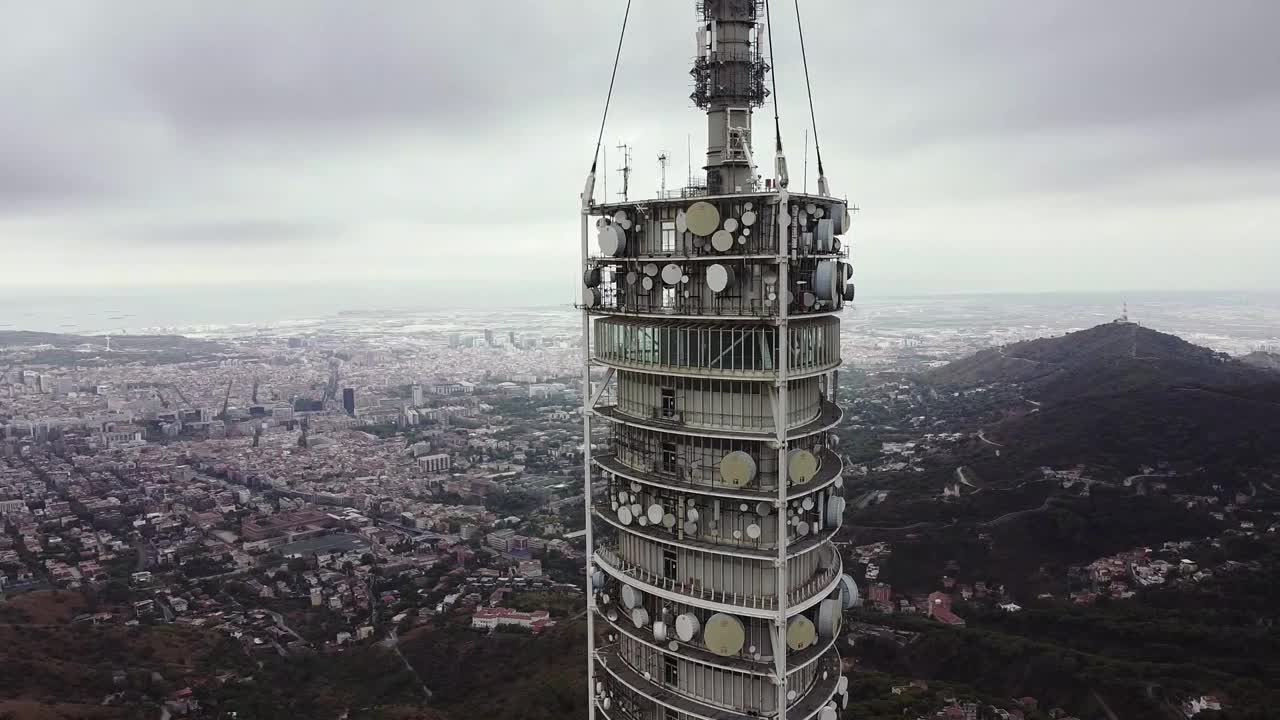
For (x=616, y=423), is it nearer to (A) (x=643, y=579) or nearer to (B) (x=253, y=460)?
(A) (x=643, y=579)

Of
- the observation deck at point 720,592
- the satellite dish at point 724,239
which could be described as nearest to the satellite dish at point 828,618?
the observation deck at point 720,592

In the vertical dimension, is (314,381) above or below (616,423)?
below

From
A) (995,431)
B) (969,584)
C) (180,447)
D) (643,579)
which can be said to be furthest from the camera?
(180,447)

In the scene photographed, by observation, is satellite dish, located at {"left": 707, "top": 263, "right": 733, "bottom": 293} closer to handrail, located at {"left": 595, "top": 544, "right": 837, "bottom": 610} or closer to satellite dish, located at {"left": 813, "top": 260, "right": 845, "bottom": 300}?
satellite dish, located at {"left": 813, "top": 260, "right": 845, "bottom": 300}

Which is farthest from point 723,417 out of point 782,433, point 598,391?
point 598,391

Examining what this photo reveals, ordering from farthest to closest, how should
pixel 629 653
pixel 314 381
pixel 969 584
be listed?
pixel 314 381 < pixel 969 584 < pixel 629 653

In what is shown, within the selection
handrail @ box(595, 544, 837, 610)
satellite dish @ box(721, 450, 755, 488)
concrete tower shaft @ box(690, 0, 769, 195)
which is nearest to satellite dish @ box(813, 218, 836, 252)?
concrete tower shaft @ box(690, 0, 769, 195)

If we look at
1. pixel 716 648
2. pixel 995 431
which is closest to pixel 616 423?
pixel 716 648
